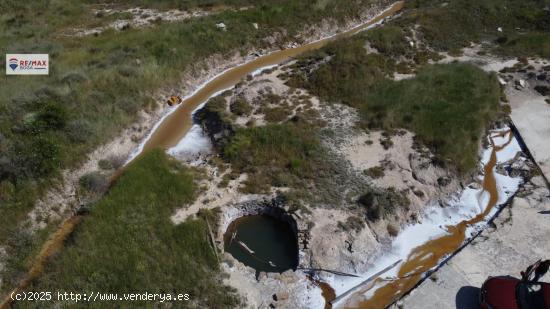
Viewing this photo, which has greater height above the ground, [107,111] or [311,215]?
[107,111]

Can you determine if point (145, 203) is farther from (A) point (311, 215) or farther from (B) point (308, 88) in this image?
(B) point (308, 88)

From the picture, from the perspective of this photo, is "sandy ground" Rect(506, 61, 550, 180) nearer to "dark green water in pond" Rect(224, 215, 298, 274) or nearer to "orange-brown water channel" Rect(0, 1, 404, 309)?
"dark green water in pond" Rect(224, 215, 298, 274)

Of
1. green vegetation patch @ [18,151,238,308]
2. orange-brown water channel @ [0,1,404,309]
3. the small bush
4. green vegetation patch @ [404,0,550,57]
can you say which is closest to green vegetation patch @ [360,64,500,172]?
the small bush

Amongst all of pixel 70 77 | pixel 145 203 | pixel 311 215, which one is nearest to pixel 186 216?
pixel 145 203

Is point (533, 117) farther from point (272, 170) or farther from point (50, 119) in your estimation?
point (50, 119)

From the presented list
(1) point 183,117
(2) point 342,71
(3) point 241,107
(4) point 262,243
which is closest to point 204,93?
(1) point 183,117
